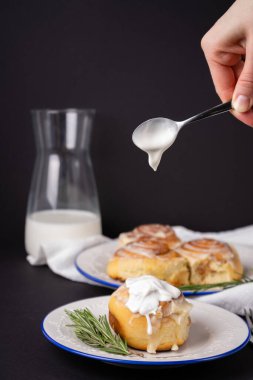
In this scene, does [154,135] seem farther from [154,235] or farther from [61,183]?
[61,183]

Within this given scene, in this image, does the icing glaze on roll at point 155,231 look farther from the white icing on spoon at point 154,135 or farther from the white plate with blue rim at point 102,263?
the white icing on spoon at point 154,135

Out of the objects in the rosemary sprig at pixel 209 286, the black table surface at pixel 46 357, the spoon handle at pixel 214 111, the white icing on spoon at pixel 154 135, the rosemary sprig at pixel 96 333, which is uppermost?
the spoon handle at pixel 214 111

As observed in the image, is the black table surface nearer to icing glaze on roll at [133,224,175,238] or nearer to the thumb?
icing glaze on roll at [133,224,175,238]

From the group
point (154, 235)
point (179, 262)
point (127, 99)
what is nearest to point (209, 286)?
point (179, 262)

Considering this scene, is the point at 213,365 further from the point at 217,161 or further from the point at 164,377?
the point at 217,161

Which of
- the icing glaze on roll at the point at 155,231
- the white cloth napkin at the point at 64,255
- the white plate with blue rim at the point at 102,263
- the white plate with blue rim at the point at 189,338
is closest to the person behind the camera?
the white plate with blue rim at the point at 189,338

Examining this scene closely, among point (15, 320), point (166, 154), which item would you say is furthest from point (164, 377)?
point (166, 154)

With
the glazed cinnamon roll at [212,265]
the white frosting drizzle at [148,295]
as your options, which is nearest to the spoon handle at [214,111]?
the white frosting drizzle at [148,295]
